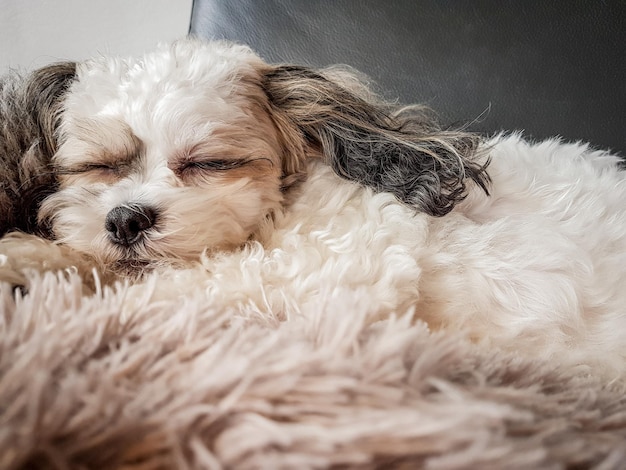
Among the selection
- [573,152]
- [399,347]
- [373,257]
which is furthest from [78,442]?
[573,152]

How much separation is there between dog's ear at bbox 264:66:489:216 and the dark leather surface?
0.79ft

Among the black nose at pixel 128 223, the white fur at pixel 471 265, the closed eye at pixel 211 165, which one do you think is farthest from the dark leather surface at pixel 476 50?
the black nose at pixel 128 223

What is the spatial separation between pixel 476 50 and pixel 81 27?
116cm

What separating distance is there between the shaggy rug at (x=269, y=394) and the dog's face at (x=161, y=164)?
0.68 ft

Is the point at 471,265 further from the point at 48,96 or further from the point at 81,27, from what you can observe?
the point at 81,27

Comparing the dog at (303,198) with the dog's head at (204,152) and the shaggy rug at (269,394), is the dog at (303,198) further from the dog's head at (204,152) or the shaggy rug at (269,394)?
the shaggy rug at (269,394)

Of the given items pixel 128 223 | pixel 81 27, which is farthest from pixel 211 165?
pixel 81 27

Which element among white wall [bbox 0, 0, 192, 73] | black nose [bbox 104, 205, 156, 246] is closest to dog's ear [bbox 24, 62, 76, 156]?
black nose [bbox 104, 205, 156, 246]

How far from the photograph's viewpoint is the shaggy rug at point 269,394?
326mm

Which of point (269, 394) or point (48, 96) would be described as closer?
point (269, 394)

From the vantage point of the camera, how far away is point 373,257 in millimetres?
725

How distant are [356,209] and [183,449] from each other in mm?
564

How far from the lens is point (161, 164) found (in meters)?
0.80

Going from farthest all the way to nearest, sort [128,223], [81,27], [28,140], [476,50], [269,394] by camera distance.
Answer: [81,27]
[476,50]
[28,140]
[128,223]
[269,394]
